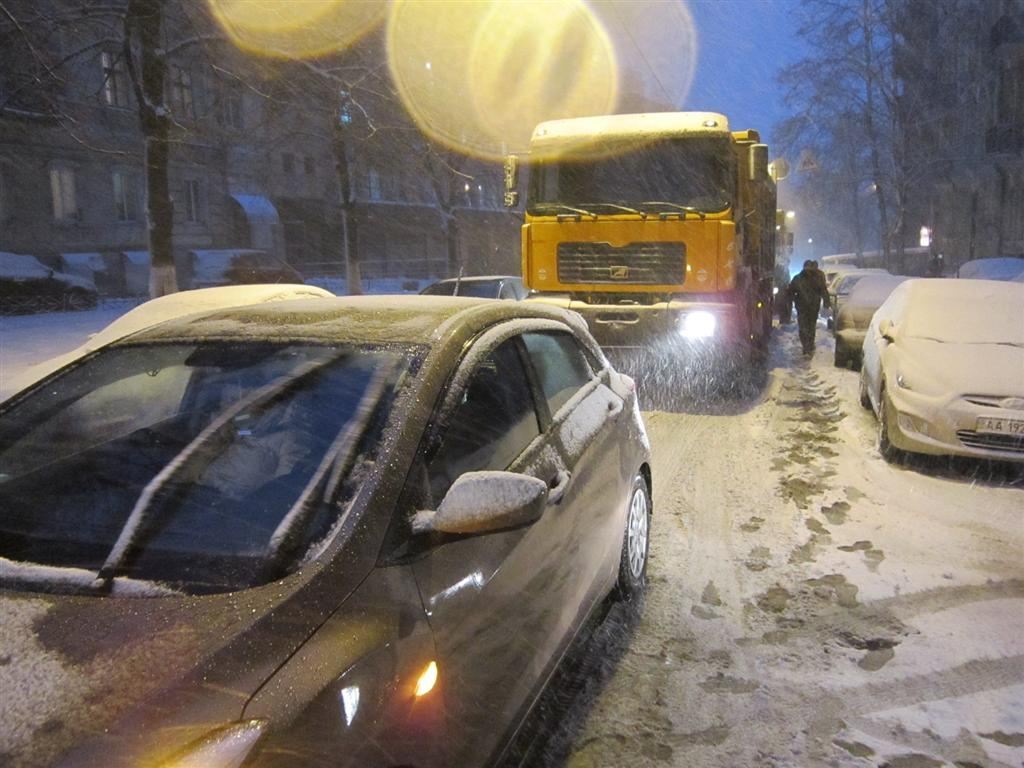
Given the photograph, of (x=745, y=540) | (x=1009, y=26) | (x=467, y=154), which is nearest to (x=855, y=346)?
(x=745, y=540)

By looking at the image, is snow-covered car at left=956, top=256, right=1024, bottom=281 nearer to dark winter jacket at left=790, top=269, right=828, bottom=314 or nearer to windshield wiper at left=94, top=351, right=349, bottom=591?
dark winter jacket at left=790, top=269, right=828, bottom=314

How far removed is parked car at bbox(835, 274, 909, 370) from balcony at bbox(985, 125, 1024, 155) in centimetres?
2142

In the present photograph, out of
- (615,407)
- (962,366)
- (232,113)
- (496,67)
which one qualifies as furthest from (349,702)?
(232,113)

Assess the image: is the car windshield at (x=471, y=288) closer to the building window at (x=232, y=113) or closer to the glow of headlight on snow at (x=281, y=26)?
the glow of headlight on snow at (x=281, y=26)

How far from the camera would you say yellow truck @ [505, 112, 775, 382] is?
9.30 m

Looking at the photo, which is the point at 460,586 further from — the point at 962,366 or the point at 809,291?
the point at 809,291

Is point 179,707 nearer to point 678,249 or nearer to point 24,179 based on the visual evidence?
point 678,249

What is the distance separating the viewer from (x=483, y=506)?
223 cm

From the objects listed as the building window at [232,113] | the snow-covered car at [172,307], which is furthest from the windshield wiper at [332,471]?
the building window at [232,113]

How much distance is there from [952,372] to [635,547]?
3.91 metres

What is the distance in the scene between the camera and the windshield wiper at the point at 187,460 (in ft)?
6.98

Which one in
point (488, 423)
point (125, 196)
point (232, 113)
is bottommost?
point (488, 423)

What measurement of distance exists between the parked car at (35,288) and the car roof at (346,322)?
21191 mm

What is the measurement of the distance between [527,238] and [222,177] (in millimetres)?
27516
